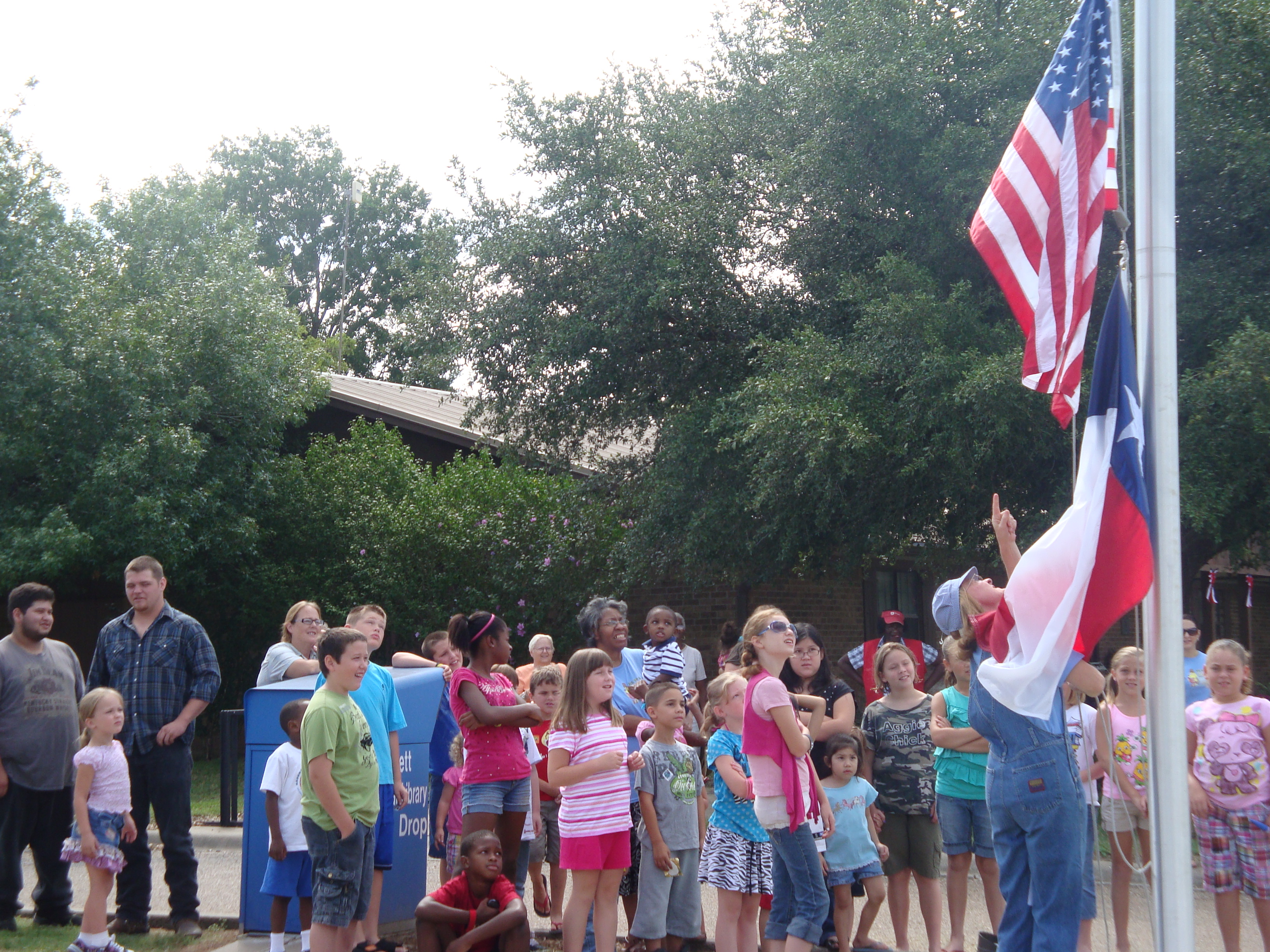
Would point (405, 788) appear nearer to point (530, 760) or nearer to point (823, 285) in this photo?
point (530, 760)

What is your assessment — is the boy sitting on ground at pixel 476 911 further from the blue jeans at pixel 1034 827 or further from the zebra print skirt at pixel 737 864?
the blue jeans at pixel 1034 827

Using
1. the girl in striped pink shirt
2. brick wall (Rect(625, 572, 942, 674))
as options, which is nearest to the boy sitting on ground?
the girl in striped pink shirt

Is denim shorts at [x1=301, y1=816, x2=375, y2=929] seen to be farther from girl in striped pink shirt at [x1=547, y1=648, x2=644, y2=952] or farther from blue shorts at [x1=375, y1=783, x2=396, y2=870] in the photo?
girl in striped pink shirt at [x1=547, y1=648, x2=644, y2=952]

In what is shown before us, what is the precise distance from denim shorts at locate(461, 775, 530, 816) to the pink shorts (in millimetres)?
463

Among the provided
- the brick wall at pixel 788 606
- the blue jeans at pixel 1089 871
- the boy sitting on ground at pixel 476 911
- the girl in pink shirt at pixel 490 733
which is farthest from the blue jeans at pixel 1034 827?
the brick wall at pixel 788 606

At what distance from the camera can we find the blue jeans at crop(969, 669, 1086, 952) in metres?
4.43

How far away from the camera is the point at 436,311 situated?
1614 centimetres

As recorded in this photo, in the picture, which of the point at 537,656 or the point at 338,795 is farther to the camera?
the point at 537,656

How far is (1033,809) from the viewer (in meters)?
4.48

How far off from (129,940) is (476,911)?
7.87ft

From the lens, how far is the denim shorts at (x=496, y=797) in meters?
6.12

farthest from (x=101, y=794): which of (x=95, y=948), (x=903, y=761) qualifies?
(x=903, y=761)

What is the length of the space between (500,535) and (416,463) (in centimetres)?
351

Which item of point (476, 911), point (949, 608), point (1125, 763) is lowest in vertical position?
point (476, 911)
